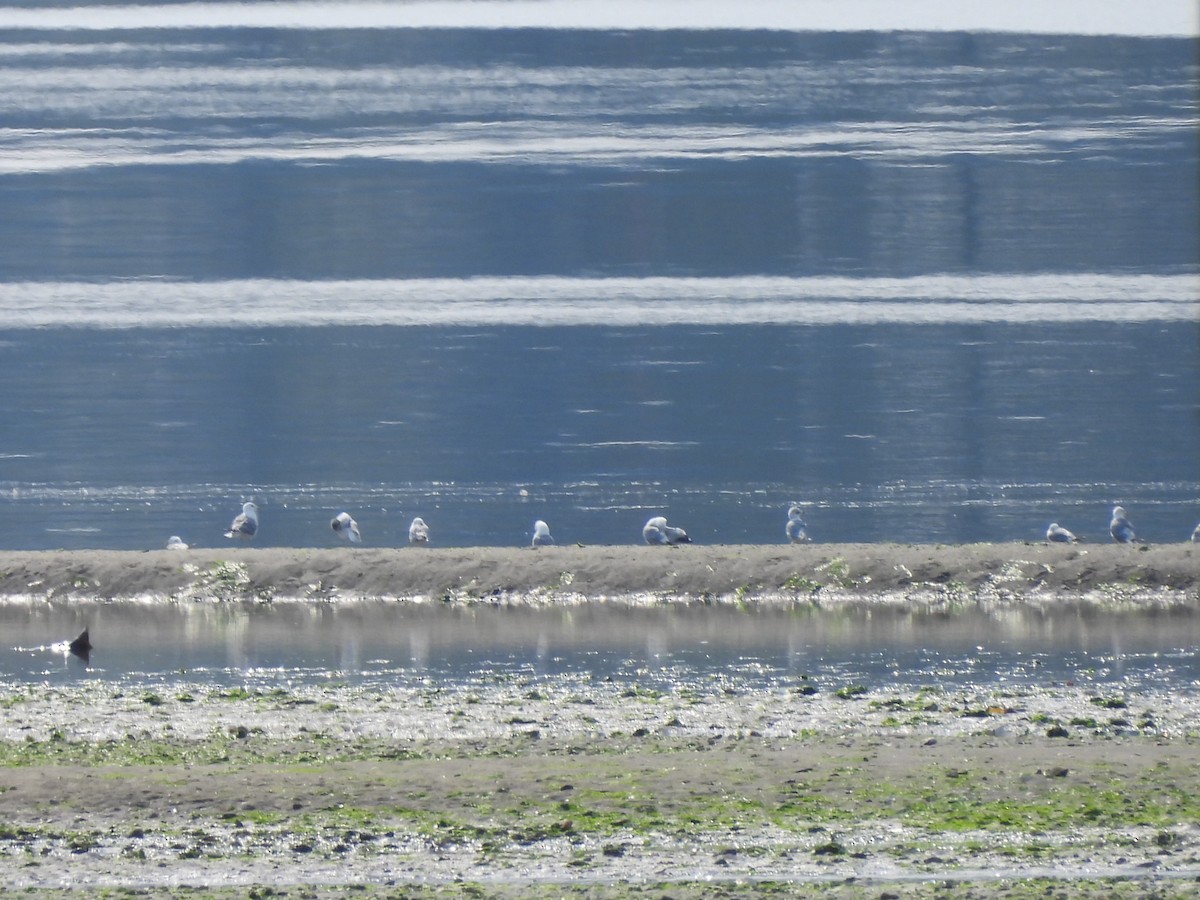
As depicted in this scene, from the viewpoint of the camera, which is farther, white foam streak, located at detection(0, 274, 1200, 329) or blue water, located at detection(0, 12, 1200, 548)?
white foam streak, located at detection(0, 274, 1200, 329)

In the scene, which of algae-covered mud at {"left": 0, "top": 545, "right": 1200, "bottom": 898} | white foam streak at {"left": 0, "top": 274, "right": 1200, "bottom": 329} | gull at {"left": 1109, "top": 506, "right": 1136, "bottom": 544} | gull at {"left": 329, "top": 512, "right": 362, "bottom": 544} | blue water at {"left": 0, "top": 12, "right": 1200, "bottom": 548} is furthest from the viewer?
white foam streak at {"left": 0, "top": 274, "right": 1200, "bottom": 329}

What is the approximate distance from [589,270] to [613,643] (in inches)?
823

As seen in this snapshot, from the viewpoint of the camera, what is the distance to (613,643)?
1067cm

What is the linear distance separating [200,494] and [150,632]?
39.2ft

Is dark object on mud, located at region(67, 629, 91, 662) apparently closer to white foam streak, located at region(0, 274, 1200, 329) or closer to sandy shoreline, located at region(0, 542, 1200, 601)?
sandy shoreline, located at region(0, 542, 1200, 601)

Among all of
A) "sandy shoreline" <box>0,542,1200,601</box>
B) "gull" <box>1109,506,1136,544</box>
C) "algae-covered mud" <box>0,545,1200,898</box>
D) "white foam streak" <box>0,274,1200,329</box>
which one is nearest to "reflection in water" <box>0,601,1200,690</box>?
"algae-covered mud" <box>0,545,1200,898</box>

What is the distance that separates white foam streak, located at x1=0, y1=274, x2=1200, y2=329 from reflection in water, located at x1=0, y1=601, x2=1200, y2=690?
1630 centimetres

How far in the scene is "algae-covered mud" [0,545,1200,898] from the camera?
488 centimetres

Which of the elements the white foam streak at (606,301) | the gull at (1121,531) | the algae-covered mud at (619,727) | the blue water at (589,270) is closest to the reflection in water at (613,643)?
the algae-covered mud at (619,727)

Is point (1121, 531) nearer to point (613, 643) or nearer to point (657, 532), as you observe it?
point (657, 532)

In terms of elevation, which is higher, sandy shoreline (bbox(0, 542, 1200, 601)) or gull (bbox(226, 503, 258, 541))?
sandy shoreline (bbox(0, 542, 1200, 601))

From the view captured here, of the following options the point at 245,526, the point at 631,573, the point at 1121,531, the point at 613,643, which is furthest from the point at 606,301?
the point at 613,643

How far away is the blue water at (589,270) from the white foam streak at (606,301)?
0.07 meters

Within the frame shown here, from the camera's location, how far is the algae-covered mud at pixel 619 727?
4.88 metres
